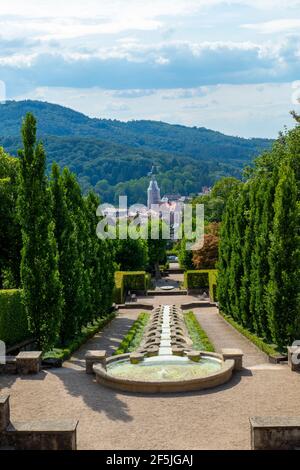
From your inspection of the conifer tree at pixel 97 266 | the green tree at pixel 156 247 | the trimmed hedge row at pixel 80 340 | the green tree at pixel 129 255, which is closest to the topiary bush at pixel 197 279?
the green tree at pixel 129 255

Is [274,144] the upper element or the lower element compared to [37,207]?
upper

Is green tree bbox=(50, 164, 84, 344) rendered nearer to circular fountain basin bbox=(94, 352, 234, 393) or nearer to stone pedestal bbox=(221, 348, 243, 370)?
circular fountain basin bbox=(94, 352, 234, 393)

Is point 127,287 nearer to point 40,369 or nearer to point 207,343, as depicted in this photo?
point 207,343

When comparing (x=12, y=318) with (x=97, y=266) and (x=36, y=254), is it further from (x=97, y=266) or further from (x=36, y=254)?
(x=97, y=266)

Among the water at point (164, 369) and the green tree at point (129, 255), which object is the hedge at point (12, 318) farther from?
the green tree at point (129, 255)

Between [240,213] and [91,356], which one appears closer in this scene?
[91,356]

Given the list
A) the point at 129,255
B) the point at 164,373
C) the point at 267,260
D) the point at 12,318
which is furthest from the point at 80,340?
the point at 129,255

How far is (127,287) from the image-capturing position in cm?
5491

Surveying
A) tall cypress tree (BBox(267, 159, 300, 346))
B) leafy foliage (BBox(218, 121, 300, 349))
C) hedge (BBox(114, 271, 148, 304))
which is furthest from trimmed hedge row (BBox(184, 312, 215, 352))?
hedge (BBox(114, 271, 148, 304))

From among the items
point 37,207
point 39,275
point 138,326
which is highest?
point 37,207

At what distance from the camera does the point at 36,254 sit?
848 inches

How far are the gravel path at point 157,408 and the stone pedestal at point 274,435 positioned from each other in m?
0.53

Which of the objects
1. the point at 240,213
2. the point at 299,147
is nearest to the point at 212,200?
the point at 299,147

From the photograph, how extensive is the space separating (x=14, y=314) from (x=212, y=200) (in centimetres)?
6562
